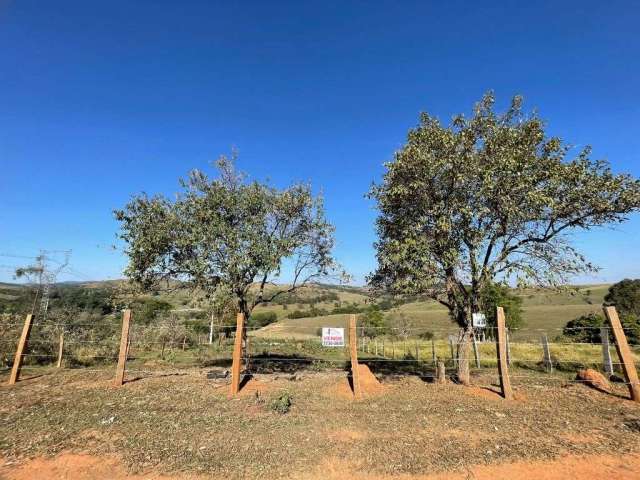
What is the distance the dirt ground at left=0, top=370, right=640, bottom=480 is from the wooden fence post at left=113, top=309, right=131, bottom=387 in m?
0.61

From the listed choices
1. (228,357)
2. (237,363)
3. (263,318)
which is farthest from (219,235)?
(263,318)

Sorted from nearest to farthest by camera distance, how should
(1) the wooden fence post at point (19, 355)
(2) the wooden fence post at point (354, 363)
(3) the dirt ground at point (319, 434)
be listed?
1. (3) the dirt ground at point (319, 434)
2. (2) the wooden fence post at point (354, 363)
3. (1) the wooden fence post at point (19, 355)

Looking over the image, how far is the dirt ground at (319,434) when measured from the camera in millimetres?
6578

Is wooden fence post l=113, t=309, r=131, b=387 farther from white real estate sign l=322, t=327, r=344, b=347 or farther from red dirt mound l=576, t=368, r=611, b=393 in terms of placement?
red dirt mound l=576, t=368, r=611, b=393

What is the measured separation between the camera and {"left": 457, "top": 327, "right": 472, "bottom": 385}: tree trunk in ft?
40.6

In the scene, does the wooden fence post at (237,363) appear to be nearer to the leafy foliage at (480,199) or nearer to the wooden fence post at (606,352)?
the leafy foliage at (480,199)

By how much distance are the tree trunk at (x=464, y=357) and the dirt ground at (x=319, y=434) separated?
1.09m

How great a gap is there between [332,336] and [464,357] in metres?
4.52

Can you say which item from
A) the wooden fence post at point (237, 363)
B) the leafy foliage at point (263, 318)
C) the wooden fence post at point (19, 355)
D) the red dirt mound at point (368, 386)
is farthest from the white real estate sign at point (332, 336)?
the leafy foliage at point (263, 318)

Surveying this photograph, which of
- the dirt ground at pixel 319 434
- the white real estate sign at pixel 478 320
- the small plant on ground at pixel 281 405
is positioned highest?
the white real estate sign at pixel 478 320

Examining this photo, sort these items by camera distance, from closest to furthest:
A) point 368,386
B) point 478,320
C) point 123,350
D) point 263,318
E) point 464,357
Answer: point 368,386
point 478,320
point 464,357
point 123,350
point 263,318

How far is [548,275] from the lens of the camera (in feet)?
37.6

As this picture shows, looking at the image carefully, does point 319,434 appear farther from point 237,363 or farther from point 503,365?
point 503,365

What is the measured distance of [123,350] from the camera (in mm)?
12680
